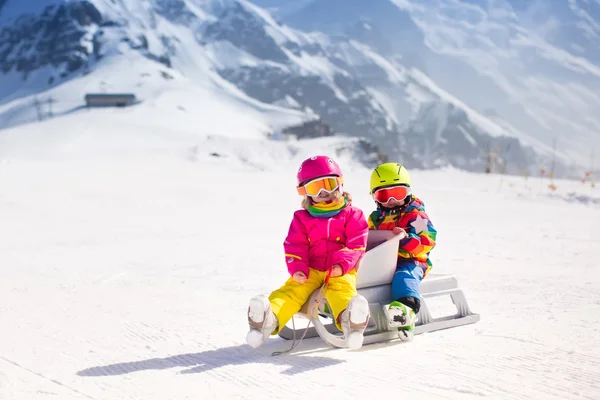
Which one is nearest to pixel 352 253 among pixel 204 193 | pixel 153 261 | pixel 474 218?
Result: pixel 153 261

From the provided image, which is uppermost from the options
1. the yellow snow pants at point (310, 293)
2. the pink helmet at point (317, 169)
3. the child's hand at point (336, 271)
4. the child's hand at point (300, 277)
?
the pink helmet at point (317, 169)

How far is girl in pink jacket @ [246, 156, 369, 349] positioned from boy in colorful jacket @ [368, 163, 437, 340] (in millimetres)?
423

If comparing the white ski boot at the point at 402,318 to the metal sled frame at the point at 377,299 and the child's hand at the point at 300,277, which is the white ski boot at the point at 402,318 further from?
the child's hand at the point at 300,277

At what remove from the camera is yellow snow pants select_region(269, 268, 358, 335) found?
4.39 m

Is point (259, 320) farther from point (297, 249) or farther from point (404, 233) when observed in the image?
point (404, 233)

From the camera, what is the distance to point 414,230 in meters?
5.07

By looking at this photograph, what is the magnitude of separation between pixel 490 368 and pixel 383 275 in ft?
3.76

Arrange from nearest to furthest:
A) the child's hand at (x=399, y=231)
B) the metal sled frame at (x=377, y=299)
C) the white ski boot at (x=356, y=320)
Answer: the white ski boot at (x=356, y=320) < the metal sled frame at (x=377, y=299) < the child's hand at (x=399, y=231)

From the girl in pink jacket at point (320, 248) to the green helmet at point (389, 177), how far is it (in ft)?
1.86

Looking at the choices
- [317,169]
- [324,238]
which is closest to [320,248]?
[324,238]

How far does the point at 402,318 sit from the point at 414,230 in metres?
0.82

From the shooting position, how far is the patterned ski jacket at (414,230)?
502 centimetres

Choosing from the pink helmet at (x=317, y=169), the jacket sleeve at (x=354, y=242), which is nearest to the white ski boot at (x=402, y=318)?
the jacket sleeve at (x=354, y=242)

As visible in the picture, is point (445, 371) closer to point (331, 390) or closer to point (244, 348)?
point (331, 390)
